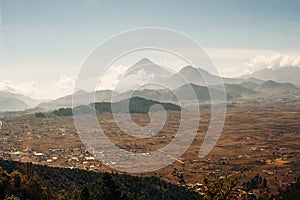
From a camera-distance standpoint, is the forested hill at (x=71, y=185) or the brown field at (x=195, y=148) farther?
the brown field at (x=195, y=148)

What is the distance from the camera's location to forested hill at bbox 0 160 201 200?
82.9 feet

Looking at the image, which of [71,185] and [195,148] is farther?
[195,148]

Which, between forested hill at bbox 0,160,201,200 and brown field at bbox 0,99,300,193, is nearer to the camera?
forested hill at bbox 0,160,201,200

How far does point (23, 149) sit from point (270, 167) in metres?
65.8

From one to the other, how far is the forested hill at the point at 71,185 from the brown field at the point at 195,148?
19985mm

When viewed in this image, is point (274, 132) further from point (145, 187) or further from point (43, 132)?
point (145, 187)

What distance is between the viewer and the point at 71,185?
144ft

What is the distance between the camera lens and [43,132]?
453 ft

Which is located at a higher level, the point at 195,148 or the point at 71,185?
the point at 71,185

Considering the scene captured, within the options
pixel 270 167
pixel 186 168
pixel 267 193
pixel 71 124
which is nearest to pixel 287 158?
pixel 270 167

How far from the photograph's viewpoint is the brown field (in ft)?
252

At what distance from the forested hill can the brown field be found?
19985 millimetres

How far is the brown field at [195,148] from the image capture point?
76.9 metres

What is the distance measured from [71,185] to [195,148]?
2699 inches
